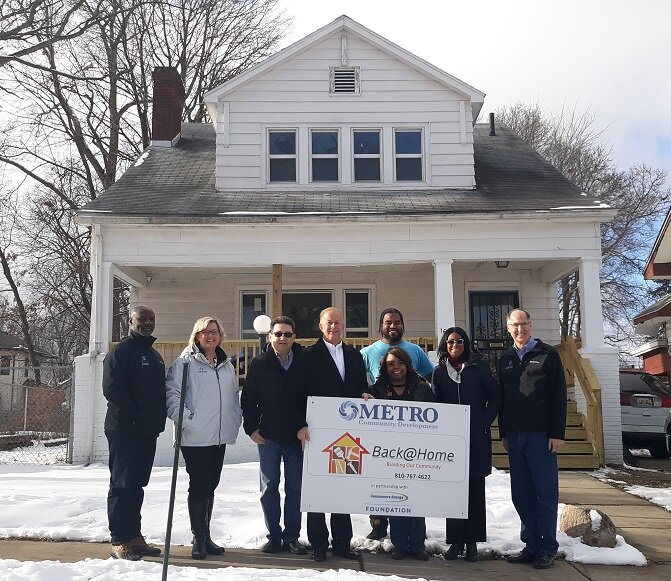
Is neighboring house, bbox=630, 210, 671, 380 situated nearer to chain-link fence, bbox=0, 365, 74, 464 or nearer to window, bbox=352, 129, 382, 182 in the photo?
window, bbox=352, 129, 382, 182

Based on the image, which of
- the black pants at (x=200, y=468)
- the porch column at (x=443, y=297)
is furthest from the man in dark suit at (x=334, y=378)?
the porch column at (x=443, y=297)

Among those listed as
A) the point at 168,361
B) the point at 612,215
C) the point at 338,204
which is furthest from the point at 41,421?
the point at 612,215

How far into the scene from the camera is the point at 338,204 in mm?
12977

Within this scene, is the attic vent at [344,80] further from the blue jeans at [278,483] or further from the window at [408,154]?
the blue jeans at [278,483]

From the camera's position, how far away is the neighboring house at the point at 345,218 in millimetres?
12227

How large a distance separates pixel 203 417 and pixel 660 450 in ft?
34.2

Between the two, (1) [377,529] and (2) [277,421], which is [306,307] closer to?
(1) [377,529]

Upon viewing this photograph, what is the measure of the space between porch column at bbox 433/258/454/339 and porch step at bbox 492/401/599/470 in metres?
1.82

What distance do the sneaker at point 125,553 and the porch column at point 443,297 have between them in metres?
7.54

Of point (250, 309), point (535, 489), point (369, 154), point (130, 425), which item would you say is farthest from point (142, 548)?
point (369, 154)

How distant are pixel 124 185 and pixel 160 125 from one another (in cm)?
333

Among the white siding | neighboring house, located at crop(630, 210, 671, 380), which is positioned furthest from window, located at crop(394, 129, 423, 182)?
neighboring house, located at crop(630, 210, 671, 380)

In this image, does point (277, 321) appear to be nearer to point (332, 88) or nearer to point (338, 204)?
point (338, 204)

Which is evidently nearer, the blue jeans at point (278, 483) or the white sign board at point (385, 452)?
the white sign board at point (385, 452)
